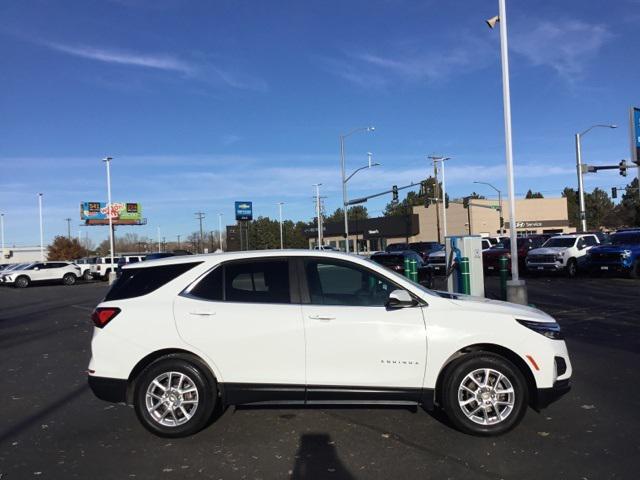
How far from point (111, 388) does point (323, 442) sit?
206 cm

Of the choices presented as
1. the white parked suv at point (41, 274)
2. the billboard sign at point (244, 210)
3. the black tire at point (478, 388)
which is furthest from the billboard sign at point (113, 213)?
the black tire at point (478, 388)

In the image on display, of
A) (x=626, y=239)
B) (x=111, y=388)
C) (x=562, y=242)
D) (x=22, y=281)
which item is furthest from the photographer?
(x=22, y=281)

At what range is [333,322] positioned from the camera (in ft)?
16.6

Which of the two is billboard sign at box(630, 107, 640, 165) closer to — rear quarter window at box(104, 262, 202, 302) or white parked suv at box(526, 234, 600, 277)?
white parked suv at box(526, 234, 600, 277)

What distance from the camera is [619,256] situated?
21.9m

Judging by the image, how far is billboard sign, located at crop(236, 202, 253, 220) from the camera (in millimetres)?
71488

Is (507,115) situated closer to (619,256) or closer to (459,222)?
(619,256)

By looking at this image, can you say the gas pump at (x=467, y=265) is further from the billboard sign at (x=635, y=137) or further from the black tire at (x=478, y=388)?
the billboard sign at (x=635, y=137)

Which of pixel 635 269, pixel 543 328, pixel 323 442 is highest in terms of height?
pixel 543 328

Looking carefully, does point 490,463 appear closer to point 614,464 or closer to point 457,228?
point 614,464

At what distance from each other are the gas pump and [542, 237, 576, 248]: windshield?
12.1 m

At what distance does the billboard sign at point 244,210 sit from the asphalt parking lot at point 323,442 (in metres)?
64.4

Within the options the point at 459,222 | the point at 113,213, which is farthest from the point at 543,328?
the point at 113,213

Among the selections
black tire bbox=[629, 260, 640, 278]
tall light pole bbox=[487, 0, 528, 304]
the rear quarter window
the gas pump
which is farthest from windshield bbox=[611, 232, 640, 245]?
the rear quarter window
